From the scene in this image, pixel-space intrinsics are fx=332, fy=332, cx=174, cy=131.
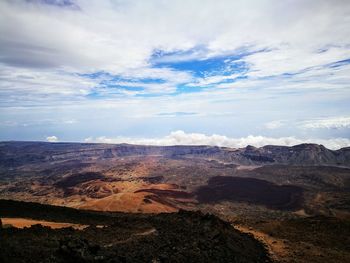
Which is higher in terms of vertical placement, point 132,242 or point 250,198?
point 132,242

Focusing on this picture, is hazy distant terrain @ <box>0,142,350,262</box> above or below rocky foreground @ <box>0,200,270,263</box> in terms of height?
below

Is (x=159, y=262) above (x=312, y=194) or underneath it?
above

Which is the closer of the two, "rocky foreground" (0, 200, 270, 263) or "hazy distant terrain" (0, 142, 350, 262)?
"rocky foreground" (0, 200, 270, 263)

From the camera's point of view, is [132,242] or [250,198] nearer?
[132,242]

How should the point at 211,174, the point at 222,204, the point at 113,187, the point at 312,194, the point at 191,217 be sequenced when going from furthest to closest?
1. the point at 211,174
2. the point at 113,187
3. the point at 312,194
4. the point at 222,204
5. the point at 191,217

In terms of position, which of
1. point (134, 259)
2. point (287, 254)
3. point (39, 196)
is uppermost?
point (134, 259)

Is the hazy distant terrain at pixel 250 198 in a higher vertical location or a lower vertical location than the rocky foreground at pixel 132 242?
lower

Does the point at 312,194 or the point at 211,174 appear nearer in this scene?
the point at 312,194

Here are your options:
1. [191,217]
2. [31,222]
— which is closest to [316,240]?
[191,217]

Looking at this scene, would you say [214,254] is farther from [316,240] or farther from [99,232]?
[316,240]

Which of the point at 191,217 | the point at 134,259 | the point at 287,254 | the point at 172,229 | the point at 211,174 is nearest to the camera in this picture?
the point at 134,259

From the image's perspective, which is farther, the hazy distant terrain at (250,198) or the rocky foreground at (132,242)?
the hazy distant terrain at (250,198)
